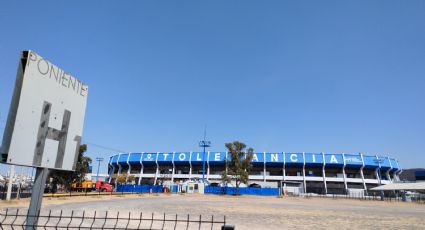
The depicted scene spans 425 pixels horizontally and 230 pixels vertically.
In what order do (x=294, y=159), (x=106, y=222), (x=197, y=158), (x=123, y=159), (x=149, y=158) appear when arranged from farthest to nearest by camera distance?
(x=123, y=159), (x=149, y=158), (x=197, y=158), (x=294, y=159), (x=106, y=222)

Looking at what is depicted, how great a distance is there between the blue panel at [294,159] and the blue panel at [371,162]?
1584 centimetres

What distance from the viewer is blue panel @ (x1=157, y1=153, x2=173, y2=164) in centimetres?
8800

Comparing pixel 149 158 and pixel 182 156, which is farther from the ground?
pixel 182 156

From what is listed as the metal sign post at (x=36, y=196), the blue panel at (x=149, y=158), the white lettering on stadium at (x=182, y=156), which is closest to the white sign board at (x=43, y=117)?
the metal sign post at (x=36, y=196)

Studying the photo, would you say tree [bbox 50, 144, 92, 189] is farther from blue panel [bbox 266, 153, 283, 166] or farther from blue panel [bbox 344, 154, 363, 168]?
blue panel [bbox 344, 154, 363, 168]

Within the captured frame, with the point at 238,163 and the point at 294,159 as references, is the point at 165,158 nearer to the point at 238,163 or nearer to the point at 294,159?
the point at 238,163

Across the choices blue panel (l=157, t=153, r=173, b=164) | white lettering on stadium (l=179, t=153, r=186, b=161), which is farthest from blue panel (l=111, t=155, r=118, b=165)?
white lettering on stadium (l=179, t=153, r=186, b=161)

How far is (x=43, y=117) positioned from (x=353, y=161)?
83.8m

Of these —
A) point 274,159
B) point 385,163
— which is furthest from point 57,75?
point 385,163

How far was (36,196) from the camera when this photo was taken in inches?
145

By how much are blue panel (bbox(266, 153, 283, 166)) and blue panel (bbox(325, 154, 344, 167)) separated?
1120cm

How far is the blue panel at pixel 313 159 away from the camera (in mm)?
77562

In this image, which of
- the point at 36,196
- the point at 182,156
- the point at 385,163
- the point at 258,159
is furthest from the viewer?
the point at 182,156

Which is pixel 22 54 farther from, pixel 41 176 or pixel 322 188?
pixel 322 188
